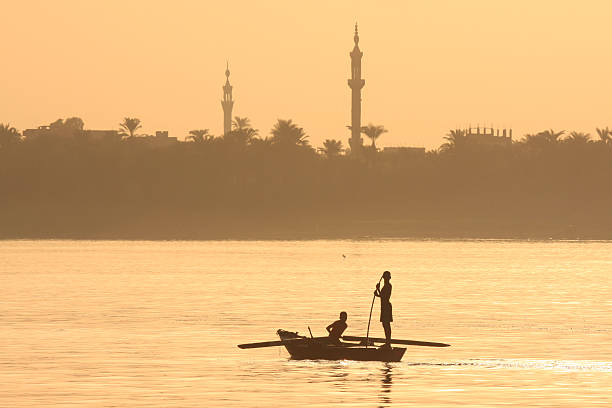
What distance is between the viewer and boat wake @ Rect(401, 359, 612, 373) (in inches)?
1985

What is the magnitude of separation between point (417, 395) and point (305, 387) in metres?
3.27

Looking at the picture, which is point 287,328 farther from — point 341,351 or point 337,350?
point 341,351

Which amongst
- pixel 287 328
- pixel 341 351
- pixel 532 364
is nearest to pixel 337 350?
pixel 341 351

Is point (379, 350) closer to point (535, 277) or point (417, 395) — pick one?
point (417, 395)

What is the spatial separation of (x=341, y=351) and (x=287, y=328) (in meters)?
19.5

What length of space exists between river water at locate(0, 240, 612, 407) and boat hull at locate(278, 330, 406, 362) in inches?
15.2

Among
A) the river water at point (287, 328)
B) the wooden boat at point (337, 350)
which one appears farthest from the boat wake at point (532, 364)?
the wooden boat at point (337, 350)

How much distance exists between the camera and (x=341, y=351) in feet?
163

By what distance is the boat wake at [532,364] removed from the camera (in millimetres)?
50422

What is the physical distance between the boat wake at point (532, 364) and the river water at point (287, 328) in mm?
61

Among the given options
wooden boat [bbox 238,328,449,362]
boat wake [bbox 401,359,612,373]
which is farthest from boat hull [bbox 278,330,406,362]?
boat wake [bbox 401,359,612,373]

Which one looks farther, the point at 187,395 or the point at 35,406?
the point at 187,395

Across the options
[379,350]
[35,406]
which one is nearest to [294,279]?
[379,350]

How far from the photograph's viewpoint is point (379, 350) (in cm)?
4922
